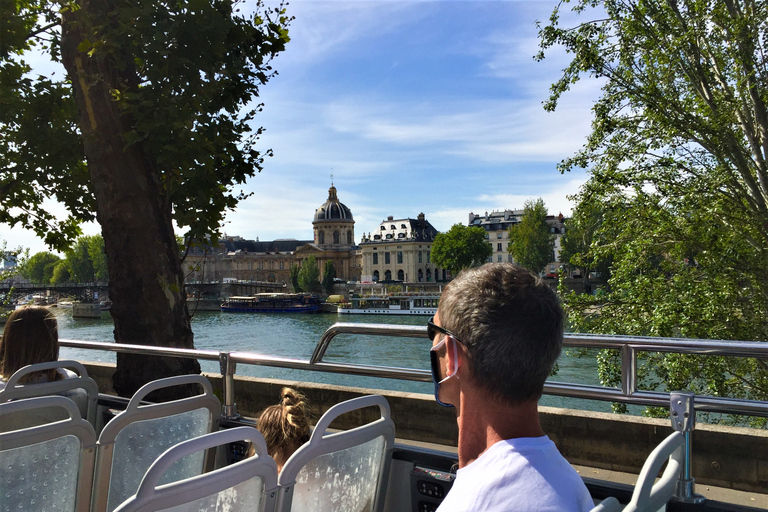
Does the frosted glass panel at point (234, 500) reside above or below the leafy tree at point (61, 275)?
below

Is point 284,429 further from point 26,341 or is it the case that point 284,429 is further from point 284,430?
point 26,341

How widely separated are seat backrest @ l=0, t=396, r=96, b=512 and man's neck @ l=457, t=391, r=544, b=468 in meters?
1.61

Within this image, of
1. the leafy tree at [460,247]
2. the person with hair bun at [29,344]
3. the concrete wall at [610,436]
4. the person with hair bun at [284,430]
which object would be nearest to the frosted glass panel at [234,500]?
the person with hair bun at [284,430]

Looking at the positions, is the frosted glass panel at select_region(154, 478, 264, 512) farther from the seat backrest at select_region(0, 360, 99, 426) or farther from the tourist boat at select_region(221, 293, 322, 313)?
the tourist boat at select_region(221, 293, 322, 313)

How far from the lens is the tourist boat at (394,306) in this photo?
69.2 meters

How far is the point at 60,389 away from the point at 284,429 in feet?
5.76

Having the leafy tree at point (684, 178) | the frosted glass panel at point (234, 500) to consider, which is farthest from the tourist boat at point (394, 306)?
the frosted glass panel at point (234, 500)

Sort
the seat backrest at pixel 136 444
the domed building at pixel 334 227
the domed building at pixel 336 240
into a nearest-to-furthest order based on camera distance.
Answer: the seat backrest at pixel 136 444 → the domed building at pixel 336 240 → the domed building at pixel 334 227

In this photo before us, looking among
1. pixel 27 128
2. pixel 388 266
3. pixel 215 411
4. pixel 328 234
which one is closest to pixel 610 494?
pixel 215 411

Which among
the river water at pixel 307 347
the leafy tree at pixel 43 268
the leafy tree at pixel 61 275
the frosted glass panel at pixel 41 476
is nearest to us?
the frosted glass panel at pixel 41 476

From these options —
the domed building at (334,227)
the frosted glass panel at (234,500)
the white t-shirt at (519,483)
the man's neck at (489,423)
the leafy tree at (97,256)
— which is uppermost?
the domed building at (334,227)

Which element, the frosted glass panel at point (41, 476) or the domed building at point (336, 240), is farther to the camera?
the domed building at point (336, 240)

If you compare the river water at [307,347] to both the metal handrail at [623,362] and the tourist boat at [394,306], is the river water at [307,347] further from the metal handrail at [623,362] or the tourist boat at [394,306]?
the metal handrail at [623,362]

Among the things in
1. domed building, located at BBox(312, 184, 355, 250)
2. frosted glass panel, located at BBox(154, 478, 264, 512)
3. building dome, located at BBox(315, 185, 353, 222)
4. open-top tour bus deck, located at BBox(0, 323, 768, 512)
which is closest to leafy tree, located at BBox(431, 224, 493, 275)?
domed building, located at BBox(312, 184, 355, 250)
